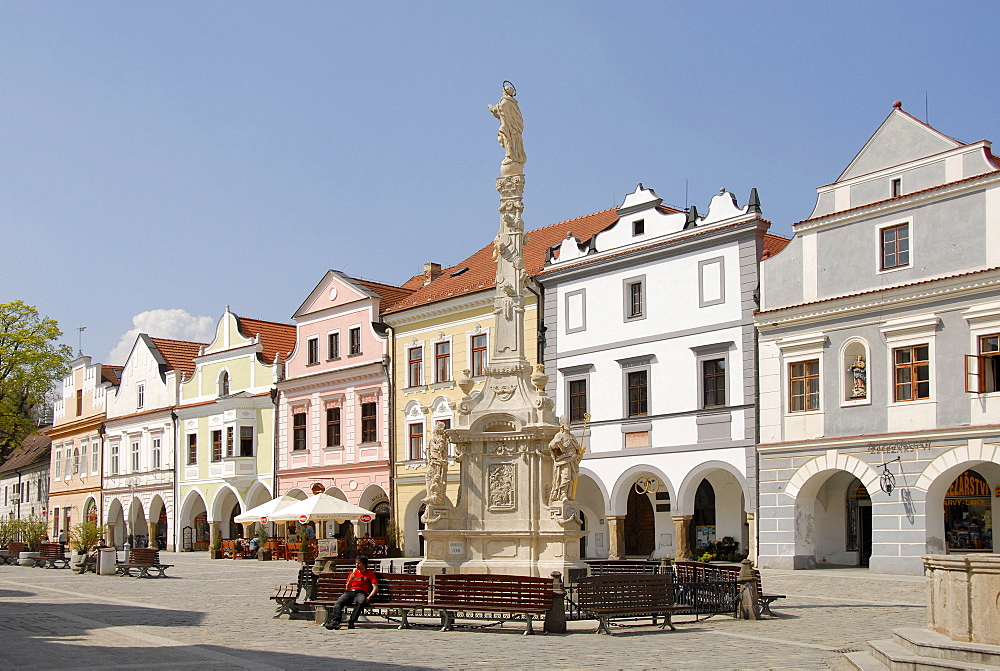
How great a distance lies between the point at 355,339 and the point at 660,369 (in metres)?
14.2

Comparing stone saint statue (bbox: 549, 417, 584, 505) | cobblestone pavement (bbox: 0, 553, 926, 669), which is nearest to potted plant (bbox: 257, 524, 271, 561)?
cobblestone pavement (bbox: 0, 553, 926, 669)

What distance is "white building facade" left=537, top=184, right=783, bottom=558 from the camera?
30.4 metres

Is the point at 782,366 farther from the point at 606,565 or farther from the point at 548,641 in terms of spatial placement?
the point at 548,641

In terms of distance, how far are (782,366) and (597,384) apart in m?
6.52

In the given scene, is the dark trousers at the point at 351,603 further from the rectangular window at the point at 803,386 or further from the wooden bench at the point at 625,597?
the rectangular window at the point at 803,386

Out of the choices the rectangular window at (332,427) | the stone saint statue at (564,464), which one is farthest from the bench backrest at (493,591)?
the rectangular window at (332,427)

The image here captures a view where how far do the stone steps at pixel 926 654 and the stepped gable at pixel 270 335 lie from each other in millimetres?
37043

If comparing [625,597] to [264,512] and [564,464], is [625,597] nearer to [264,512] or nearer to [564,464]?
[564,464]

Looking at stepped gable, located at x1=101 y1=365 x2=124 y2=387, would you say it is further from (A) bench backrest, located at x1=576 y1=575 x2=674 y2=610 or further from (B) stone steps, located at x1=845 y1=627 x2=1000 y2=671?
(B) stone steps, located at x1=845 y1=627 x2=1000 y2=671

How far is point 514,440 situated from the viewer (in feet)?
64.0

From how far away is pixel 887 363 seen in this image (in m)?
26.8

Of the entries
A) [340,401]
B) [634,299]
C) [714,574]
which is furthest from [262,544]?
[714,574]

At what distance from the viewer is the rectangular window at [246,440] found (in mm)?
46562

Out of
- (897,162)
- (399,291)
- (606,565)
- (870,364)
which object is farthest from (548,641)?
(399,291)
